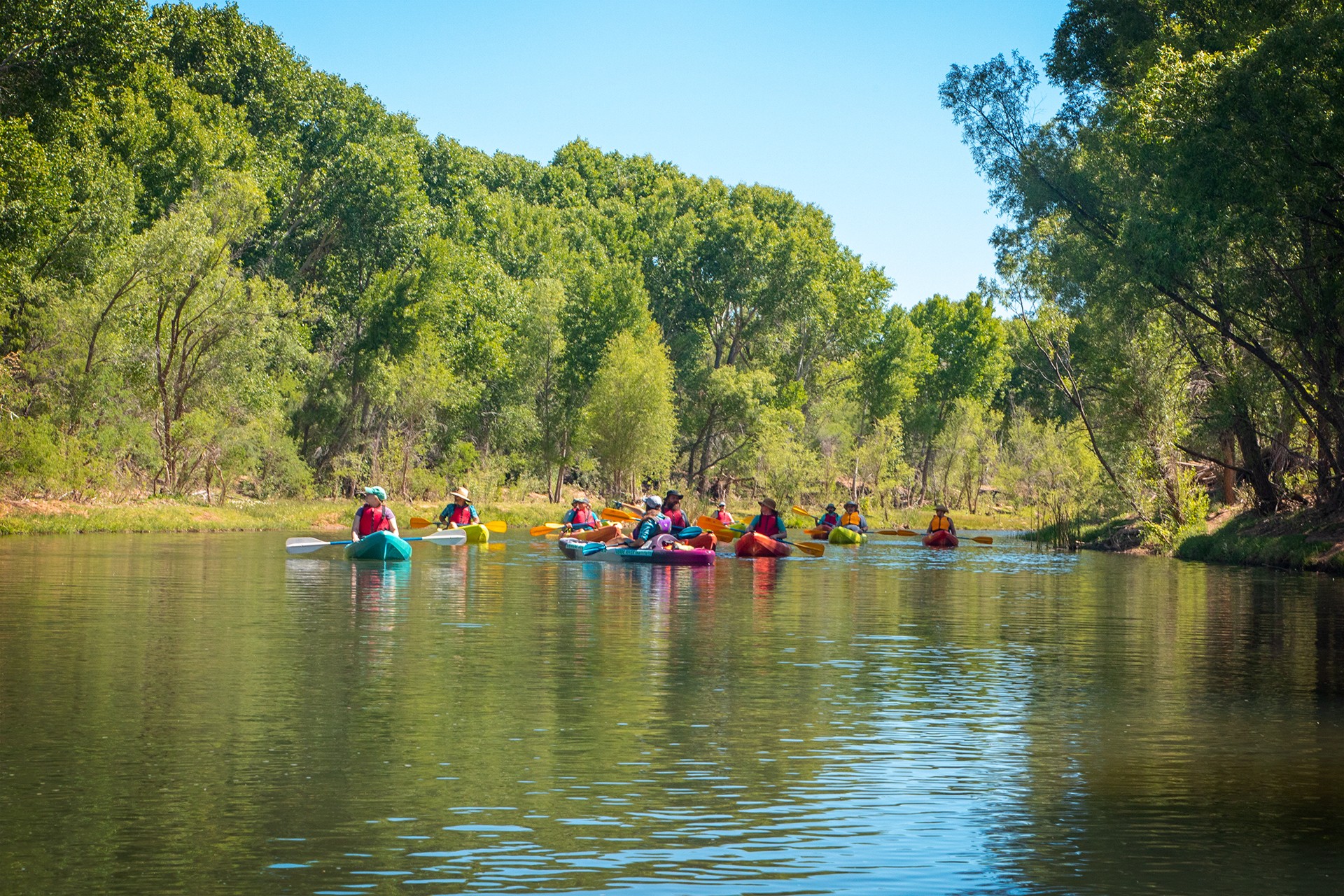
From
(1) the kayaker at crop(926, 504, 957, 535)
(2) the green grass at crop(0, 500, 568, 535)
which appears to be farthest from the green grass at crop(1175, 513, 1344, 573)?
(2) the green grass at crop(0, 500, 568, 535)

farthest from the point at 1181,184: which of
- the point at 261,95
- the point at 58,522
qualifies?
the point at 261,95

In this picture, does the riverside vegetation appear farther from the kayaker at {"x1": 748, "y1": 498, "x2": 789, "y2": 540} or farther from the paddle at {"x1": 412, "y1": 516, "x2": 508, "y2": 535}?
the kayaker at {"x1": 748, "y1": 498, "x2": 789, "y2": 540}

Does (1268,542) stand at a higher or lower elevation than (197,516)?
higher

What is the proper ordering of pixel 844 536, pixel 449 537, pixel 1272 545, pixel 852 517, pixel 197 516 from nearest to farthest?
pixel 1272 545 → pixel 449 537 → pixel 844 536 → pixel 197 516 → pixel 852 517

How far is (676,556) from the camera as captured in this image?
92.6 feet

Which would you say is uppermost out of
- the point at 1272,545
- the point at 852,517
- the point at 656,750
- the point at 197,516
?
the point at 852,517

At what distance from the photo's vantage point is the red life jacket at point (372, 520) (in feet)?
95.3

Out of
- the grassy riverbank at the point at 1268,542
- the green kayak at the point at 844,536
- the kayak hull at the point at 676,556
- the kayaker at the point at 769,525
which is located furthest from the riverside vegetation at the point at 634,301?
the kayak hull at the point at 676,556

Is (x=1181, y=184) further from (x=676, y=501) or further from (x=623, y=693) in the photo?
(x=623, y=693)

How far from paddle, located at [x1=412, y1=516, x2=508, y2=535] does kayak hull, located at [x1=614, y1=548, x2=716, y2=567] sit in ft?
38.3

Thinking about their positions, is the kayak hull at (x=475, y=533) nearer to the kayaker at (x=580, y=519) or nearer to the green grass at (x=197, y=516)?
the kayaker at (x=580, y=519)

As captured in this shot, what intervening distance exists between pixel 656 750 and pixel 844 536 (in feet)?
99.4

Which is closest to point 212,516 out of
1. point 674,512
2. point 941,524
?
point 674,512

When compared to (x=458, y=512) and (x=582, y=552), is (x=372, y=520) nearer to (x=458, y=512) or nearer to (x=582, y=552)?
(x=582, y=552)
